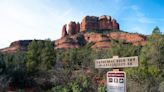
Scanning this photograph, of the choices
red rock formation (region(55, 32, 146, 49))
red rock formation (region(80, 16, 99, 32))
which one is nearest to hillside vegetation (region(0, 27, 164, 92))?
red rock formation (region(55, 32, 146, 49))

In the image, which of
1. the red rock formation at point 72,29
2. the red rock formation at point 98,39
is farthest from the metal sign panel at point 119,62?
the red rock formation at point 72,29

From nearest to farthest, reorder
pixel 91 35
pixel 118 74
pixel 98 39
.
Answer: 1. pixel 118 74
2. pixel 98 39
3. pixel 91 35

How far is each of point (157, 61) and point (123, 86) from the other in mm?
25638

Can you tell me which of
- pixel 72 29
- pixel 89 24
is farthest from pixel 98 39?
pixel 72 29

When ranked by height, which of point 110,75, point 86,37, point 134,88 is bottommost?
point 134,88

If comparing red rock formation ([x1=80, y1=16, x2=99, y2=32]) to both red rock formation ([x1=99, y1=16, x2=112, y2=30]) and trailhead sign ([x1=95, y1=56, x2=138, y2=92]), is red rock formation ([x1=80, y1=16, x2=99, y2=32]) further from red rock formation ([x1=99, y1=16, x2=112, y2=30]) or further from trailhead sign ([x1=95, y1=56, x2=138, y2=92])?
trailhead sign ([x1=95, y1=56, x2=138, y2=92])

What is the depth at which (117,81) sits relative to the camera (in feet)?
23.8

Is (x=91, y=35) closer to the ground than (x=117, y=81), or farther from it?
farther from it

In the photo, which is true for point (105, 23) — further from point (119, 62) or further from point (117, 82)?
point (117, 82)

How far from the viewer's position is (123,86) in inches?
279

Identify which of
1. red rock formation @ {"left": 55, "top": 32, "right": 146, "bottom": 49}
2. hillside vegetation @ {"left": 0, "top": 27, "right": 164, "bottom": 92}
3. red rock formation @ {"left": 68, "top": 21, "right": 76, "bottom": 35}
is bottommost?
hillside vegetation @ {"left": 0, "top": 27, "right": 164, "bottom": 92}

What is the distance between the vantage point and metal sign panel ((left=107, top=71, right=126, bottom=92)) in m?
7.12

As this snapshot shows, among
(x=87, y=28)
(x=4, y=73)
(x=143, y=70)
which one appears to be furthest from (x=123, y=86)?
(x=87, y=28)

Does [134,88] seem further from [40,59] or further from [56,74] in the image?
[40,59]
